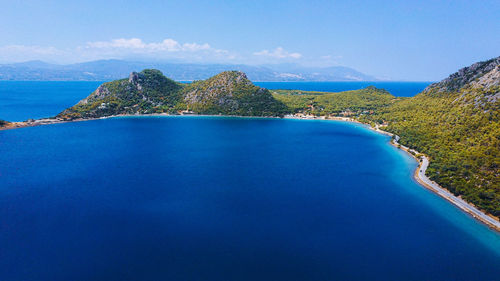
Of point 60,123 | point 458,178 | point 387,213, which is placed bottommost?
point 60,123

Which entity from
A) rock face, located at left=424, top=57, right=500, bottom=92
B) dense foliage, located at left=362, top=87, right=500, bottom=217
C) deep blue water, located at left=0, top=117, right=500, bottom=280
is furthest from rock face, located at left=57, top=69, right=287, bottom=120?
rock face, located at left=424, top=57, right=500, bottom=92

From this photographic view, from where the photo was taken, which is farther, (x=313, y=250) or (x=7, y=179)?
(x=7, y=179)

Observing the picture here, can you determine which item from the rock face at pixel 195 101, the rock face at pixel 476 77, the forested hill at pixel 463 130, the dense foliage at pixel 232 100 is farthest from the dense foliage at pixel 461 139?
the rock face at pixel 195 101

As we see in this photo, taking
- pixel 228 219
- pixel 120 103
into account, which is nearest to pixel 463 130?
pixel 228 219

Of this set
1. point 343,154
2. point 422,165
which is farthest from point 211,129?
point 422,165

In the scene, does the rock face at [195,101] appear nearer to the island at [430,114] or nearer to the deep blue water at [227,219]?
the island at [430,114]

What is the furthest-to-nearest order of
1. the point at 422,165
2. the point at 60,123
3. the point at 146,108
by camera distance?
the point at 146,108 < the point at 60,123 < the point at 422,165

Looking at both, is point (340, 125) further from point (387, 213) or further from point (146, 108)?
point (146, 108)
